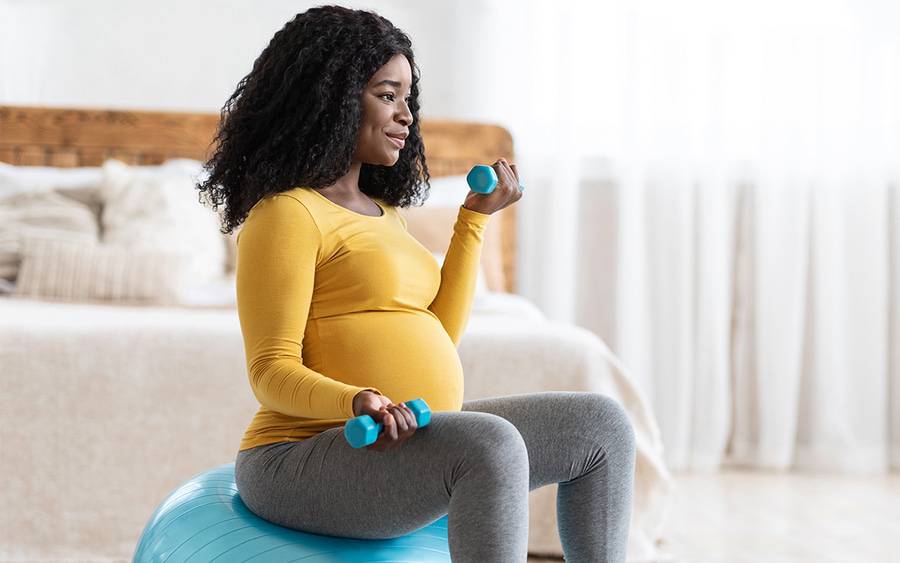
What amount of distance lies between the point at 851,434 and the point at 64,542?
8.31ft

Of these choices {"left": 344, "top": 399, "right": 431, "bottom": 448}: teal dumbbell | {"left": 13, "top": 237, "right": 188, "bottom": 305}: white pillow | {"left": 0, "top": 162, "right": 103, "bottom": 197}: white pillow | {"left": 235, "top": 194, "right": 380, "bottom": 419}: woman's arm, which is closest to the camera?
{"left": 344, "top": 399, "right": 431, "bottom": 448}: teal dumbbell

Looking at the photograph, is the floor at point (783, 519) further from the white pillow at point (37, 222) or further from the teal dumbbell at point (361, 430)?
the white pillow at point (37, 222)

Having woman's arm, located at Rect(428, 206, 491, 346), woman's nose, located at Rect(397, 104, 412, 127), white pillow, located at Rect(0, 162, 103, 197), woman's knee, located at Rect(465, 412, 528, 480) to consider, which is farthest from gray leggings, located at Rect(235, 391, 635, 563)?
white pillow, located at Rect(0, 162, 103, 197)

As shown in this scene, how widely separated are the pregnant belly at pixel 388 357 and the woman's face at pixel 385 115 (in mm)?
216

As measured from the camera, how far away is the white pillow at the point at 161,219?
9.43 ft

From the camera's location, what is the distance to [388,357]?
1.25m

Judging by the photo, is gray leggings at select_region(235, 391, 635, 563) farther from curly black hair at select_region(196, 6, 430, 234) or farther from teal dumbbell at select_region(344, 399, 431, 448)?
curly black hair at select_region(196, 6, 430, 234)

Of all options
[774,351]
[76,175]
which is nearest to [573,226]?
[774,351]

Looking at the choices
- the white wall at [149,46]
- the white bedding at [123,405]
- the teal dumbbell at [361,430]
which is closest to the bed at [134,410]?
the white bedding at [123,405]

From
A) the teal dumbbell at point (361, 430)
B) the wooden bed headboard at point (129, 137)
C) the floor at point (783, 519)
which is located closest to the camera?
the teal dumbbell at point (361, 430)

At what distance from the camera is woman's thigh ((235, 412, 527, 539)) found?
3.62 ft

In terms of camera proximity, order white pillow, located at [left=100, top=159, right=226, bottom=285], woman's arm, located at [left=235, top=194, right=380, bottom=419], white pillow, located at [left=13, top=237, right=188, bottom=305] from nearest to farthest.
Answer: woman's arm, located at [left=235, top=194, right=380, bottom=419], white pillow, located at [left=13, top=237, right=188, bottom=305], white pillow, located at [left=100, top=159, right=226, bottom=285]

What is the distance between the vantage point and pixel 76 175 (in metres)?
3.17

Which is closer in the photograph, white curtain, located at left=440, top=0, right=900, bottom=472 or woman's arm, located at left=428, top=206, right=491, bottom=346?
woman's arm, located at left=428, top=206, right=491, bottom=346
